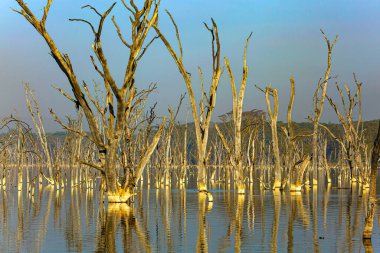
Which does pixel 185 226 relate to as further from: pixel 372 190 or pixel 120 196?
pixel 120 196

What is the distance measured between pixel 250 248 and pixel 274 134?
24187mm

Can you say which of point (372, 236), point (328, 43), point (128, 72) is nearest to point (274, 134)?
point (328, 43)

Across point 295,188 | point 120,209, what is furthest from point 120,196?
point 295,188

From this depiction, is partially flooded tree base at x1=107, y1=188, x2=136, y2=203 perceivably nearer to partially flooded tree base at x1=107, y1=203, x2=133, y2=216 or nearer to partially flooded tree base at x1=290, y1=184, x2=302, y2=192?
partially flooded tree base at x1=107, y1=203, x2=133, y2=216

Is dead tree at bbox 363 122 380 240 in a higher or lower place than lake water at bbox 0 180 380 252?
higher

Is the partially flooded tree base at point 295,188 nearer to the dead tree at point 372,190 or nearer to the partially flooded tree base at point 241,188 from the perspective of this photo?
the partially flooded tree base at point 241,188

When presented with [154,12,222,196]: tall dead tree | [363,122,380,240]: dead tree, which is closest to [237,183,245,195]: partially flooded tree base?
[154,12,222,196]: tall dead tree

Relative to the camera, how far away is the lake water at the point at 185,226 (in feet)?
48.1

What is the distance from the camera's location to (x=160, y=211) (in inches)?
968

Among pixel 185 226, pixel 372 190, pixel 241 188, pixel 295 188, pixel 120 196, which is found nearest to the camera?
pixel 372 190

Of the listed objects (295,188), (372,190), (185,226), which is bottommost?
(185,226)

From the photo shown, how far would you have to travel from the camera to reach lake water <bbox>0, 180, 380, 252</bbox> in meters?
14.7

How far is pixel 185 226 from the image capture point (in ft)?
62.1

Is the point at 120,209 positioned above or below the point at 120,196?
below
